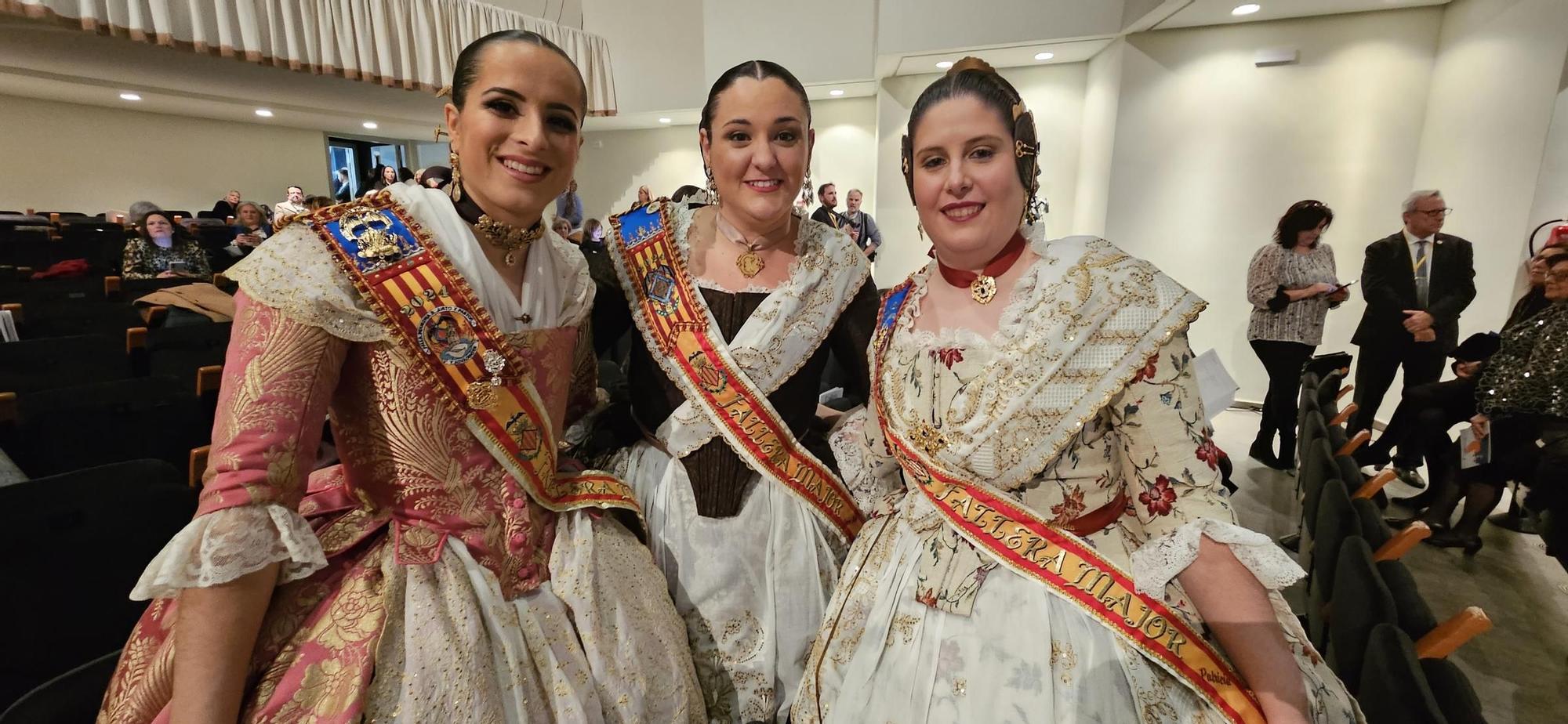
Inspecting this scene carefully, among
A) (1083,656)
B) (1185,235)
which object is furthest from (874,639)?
(1185,235)

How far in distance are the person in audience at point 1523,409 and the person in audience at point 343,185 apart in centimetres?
1203

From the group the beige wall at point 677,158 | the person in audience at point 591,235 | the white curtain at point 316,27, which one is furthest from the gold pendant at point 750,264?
the beige wall at point 677,158

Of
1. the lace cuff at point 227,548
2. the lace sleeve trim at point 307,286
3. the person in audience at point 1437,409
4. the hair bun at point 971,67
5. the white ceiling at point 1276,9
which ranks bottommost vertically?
the person in audience at point 1437,409

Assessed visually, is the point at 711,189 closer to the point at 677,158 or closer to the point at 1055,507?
the point at 1055,507

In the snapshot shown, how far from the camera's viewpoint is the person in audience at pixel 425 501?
691mm

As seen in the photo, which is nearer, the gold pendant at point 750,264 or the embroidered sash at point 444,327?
the embroidered sash at point 444,327

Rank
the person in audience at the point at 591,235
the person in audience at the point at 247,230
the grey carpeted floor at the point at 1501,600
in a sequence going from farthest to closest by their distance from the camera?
the person in audience at the point at 247,230 → the person in audience at the point at 591,235 → the grey carpeted floor at the point at 1501,600

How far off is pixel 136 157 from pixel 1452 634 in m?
11.5

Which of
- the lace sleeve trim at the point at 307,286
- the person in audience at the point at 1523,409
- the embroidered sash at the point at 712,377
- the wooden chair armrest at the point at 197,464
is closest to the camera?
the lace sleeve trim at the point at 307,286

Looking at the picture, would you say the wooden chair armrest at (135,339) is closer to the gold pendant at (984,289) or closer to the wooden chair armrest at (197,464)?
the wooden chair armrest at (197,464)

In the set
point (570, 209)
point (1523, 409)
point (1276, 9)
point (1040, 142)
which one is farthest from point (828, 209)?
point (1523, 409)

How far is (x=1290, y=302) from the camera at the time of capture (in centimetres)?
364

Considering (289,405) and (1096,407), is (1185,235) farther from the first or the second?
(289,405)

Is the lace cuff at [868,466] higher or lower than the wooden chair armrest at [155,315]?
higher
